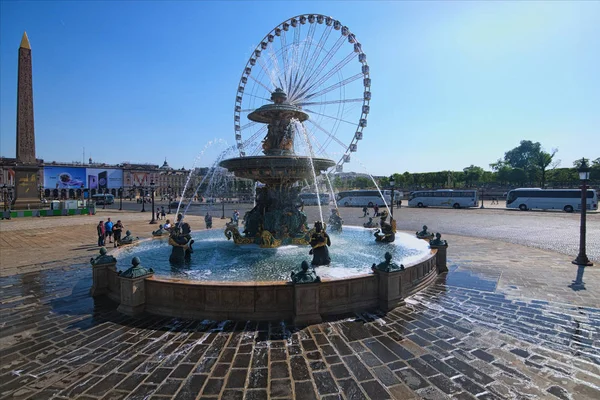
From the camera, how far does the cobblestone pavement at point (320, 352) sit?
4.43m

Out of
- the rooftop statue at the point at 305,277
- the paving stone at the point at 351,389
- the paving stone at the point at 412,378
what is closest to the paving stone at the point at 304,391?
the paving stone at the point at 351,389

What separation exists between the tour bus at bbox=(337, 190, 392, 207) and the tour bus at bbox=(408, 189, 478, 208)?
3.50m

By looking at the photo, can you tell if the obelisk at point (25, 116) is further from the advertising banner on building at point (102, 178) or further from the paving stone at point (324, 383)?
the paving stone at point (324, 383)

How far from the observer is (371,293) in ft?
24.1

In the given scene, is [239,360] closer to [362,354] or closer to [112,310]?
[362,354]

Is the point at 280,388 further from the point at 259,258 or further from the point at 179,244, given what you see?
the point at 179,244

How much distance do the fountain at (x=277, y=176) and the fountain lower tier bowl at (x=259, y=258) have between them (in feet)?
2.09

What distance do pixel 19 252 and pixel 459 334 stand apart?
1914cm

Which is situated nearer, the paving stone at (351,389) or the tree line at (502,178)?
→ the paving stone at (351,389)

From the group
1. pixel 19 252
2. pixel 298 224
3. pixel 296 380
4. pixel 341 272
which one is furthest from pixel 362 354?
pixel 19 252

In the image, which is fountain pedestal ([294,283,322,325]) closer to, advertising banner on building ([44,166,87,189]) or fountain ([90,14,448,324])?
fountain ([90,14,448,324])

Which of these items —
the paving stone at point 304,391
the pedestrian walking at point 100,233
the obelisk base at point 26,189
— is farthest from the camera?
the obelisk base at point 26,189

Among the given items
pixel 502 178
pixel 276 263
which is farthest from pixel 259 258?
pixel 502 178

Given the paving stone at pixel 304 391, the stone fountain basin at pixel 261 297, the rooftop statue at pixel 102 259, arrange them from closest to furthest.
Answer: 1. the paving stone at pixel 304 391
2. the stone fountain basin at pixel 261 297
3. the rooftop statue at pixel 102 259
